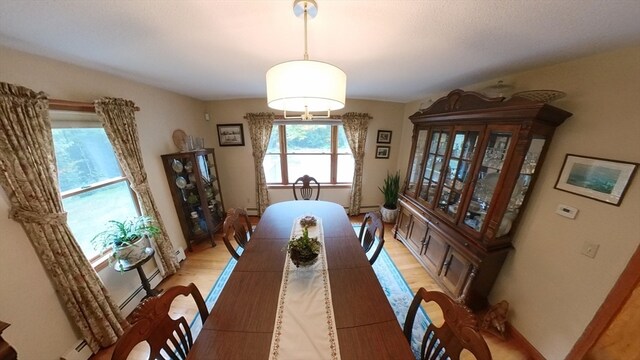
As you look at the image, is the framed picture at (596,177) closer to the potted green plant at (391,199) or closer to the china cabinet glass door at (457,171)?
the china cabinet glass door at (457,171)

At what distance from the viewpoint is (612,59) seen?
121cm

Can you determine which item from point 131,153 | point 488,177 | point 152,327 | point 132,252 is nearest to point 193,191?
point 131,153

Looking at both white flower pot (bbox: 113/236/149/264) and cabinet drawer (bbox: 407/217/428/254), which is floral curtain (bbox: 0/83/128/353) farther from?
cabinet drawer (bbox: 407/217/428/254)

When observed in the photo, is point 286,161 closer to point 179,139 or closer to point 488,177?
point 179,139

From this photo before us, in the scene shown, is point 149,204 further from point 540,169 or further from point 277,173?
point 540,169

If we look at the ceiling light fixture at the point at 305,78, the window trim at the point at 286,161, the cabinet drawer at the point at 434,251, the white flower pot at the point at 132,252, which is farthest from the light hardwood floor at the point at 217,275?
the ceiling light fixture at the point at 305,78

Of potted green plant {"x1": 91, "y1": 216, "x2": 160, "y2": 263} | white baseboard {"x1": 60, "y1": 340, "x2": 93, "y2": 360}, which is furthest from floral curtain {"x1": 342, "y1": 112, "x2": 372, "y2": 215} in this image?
white baseboard {"x1": 60, "y1": 340, "x2": 93, "y2": 360}

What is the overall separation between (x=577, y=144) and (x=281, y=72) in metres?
2.07

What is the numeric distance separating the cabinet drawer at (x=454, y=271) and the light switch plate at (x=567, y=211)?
0.76 metres

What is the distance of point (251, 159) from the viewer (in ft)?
11.7

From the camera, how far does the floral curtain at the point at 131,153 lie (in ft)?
5.73

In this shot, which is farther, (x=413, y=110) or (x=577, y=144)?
(x=413, y=110)

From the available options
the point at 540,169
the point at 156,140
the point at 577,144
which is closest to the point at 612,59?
the point at 577,144

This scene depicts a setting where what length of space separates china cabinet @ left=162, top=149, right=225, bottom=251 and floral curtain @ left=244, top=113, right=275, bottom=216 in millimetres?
724
